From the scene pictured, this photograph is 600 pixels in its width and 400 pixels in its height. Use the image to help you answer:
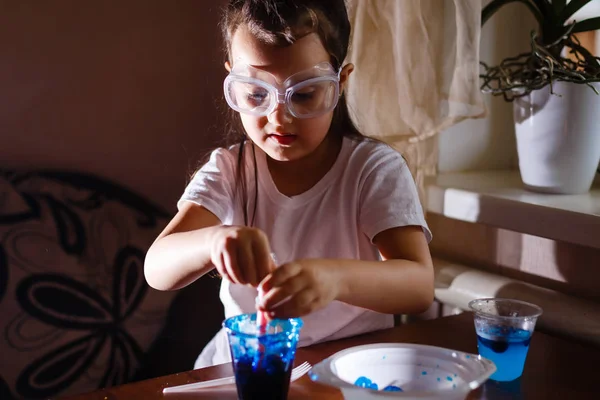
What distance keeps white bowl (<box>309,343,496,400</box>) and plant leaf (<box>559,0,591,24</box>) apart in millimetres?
949

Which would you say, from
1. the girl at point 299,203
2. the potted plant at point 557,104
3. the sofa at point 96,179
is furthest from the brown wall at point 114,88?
the potted plant at point 557,104

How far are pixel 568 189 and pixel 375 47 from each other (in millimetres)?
548

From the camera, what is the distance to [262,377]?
851 millimetres

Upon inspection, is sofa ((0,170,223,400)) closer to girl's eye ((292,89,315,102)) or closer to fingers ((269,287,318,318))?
girl's eye ((292,89,315,102))

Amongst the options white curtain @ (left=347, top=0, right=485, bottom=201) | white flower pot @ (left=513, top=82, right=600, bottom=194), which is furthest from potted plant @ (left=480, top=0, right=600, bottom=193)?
white curtain @ (left=347, top=0, right=485, bottom=201)

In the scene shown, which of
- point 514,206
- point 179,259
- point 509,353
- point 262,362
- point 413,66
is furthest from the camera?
point 413,66

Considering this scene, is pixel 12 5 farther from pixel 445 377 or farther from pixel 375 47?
pixel 445 377

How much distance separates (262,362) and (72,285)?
966 mm

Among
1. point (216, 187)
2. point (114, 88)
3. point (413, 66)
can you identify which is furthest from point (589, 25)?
point (114, 88)

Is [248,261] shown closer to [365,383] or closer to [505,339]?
[365,383]

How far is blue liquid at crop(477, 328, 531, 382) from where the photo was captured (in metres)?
1.02

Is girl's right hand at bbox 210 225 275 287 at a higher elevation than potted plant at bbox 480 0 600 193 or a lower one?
lower

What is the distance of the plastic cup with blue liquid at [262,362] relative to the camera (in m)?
0.83

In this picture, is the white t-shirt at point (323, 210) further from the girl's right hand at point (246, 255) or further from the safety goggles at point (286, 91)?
the girl's right hand at point (246, 255)
